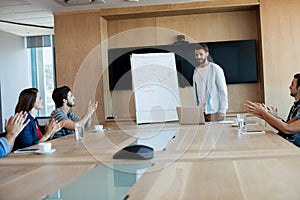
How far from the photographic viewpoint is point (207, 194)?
1.10 meters

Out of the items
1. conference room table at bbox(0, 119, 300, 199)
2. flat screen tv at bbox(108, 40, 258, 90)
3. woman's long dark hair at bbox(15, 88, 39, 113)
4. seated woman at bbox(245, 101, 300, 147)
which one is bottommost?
conference room table at bbox(0, 119, 300, 199)

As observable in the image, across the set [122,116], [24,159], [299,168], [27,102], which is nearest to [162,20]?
[122,116]

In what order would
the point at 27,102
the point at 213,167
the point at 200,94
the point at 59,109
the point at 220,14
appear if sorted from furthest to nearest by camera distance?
the point at 220,14
the point at 200,94
the point at 59,109
the point at 27,102
the point at 213,167

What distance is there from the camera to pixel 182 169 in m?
1.46

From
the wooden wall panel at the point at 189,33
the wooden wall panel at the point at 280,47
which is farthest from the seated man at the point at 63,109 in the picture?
the wooden wall panel at the point at 280,47

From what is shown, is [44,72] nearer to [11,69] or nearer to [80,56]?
[11,69]

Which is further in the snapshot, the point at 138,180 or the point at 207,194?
the point at 138,180

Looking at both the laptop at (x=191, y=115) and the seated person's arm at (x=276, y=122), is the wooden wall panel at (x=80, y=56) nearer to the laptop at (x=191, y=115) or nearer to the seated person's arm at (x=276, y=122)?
the laptop at (x=191, y=115)

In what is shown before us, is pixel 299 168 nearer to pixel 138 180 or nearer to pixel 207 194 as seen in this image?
pixel 207 194

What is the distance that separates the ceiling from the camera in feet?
15.9

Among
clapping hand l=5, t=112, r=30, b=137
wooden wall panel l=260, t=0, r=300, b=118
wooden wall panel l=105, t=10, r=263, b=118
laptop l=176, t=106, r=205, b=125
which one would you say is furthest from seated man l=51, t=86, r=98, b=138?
wooden wall panel l=260, t=0, r=300, b=118

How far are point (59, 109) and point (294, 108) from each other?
2.09 meters

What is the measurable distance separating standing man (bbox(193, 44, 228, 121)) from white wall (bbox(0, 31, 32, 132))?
4.83 meters

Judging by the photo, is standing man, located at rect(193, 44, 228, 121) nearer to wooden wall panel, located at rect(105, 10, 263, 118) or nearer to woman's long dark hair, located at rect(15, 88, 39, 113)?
wooden wall panel, located at rect(105, 10, 263, 118)
